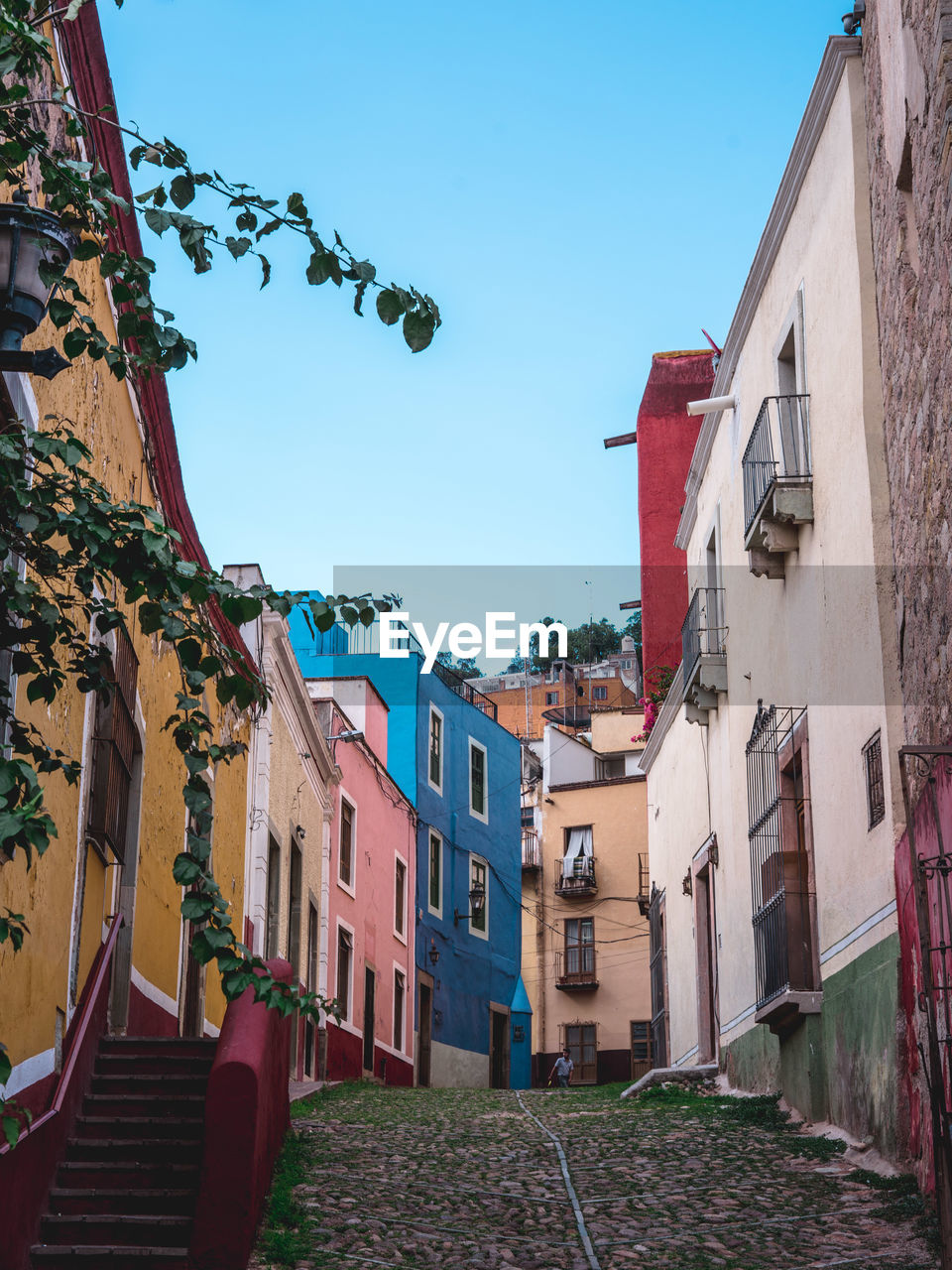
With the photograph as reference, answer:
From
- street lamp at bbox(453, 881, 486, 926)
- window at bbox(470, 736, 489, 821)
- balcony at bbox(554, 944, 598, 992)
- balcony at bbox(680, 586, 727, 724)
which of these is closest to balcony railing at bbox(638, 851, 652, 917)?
balcony at bbox(554, 944, 598, 992)

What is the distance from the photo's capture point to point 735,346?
46.4 feet

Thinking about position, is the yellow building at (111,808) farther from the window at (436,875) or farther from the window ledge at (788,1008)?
the window at (436,875)

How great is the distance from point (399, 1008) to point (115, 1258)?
64.4 ft

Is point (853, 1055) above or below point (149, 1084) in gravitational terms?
above

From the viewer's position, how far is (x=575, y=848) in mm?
38312

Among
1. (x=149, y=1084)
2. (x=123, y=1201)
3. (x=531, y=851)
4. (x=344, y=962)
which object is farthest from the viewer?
(x=531, y=851)

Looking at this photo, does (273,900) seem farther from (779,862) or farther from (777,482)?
(777,482)

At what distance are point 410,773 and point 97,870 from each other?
740 inches

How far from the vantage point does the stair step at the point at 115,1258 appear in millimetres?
6652

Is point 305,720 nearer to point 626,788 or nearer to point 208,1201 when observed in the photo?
point 208,1201

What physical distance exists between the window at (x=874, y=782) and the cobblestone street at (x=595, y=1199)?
6.89 feet

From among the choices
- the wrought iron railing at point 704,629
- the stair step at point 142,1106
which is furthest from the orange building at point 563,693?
the stair step at point 142,1106

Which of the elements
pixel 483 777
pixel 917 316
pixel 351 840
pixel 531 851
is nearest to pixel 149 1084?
pixel 917 316

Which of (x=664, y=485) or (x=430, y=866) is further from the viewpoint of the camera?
(x=430, y=866)
